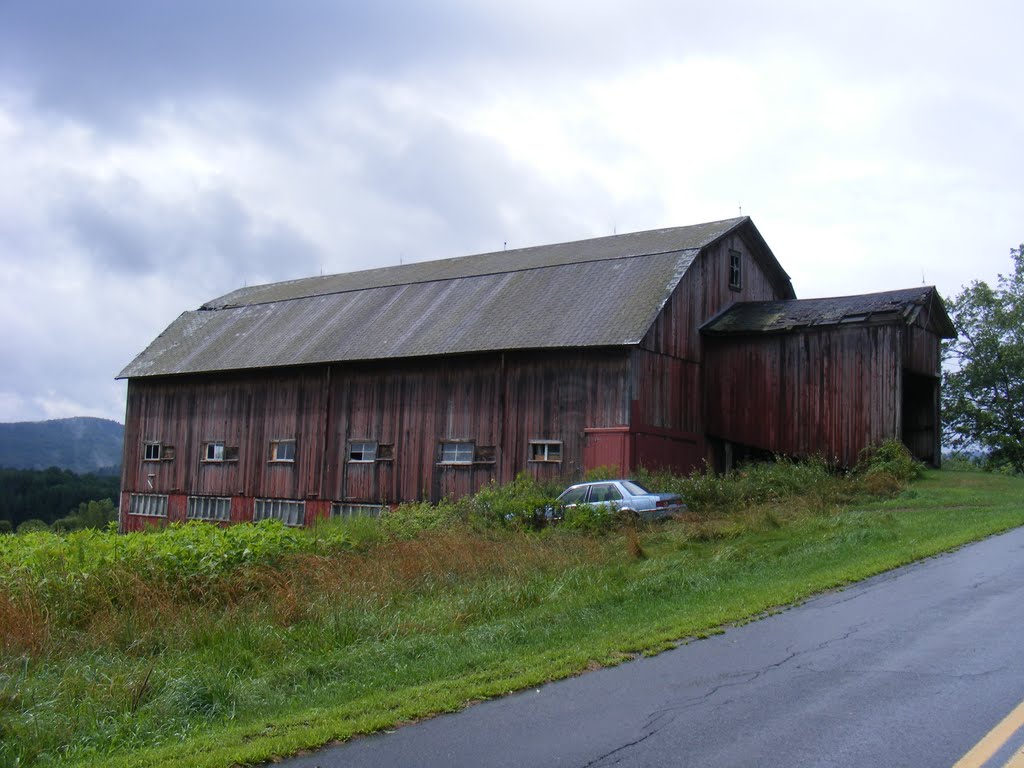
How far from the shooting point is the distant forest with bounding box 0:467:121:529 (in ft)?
378

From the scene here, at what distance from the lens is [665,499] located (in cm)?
1955

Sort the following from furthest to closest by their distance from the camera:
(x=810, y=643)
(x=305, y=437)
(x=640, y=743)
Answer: (x=305, y=437), (x=810, y=643), (x=640, y=743)

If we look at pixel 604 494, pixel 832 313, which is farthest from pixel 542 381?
pixel 832 313

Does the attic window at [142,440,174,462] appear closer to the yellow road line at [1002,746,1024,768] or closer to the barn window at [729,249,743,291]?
the barn window at [729,249,743,291]

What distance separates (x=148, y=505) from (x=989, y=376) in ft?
120

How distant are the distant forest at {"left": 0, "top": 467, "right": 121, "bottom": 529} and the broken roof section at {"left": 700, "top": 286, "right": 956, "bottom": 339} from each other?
9850 cm

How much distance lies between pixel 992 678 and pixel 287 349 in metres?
29.2

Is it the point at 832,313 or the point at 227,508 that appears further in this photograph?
the point at 227,508

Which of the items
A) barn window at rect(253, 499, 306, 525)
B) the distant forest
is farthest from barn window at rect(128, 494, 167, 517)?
the distant forest

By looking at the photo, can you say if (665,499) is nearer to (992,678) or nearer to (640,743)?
(992,678)

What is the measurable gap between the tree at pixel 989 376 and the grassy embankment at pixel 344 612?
2620cm

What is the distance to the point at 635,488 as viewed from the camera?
65.2ft

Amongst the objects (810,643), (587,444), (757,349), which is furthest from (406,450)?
(810,643)

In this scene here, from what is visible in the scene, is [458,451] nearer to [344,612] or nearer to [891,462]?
[891,462]
